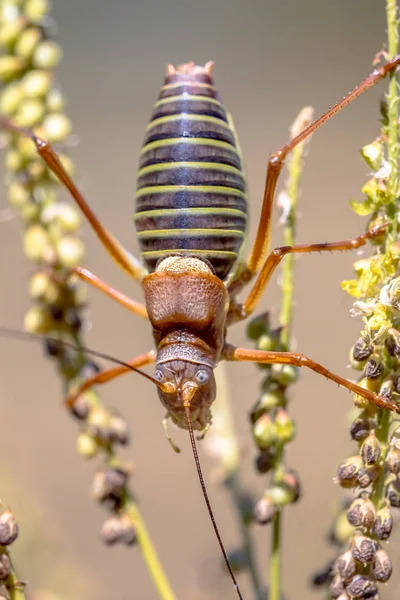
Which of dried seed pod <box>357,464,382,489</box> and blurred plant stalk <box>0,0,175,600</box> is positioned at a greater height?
blurred plant stalk <box>0,0,175,600</box>

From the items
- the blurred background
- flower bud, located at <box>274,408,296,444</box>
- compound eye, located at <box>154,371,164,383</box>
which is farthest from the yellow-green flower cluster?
flower bud, located at <box>274,408,296,444</box>

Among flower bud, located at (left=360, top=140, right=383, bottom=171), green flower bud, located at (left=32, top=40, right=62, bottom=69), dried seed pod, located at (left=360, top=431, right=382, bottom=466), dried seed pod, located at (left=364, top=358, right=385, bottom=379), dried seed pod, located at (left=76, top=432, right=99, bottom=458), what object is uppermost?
green flower bud, located at (left=32, top=40, right=62, bottom=69)

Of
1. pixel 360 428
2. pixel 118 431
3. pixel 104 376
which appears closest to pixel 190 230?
pixel 104 376

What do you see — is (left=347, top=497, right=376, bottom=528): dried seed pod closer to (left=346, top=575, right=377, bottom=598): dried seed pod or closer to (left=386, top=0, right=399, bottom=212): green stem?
(left=346, top=575, right=377, bottom=598): dried seed pod

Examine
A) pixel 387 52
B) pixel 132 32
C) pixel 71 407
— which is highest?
pixel 132 32

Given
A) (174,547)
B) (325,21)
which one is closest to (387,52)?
(174,547)

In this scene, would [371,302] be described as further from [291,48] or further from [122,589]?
[291,48]
